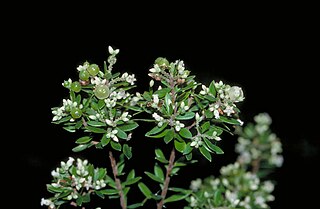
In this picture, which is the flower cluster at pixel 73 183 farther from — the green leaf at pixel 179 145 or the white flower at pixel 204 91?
the white flower at pixel 204 91

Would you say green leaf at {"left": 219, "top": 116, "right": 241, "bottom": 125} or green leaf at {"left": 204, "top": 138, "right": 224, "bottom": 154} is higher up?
green leaf at {"left": 219, "top": 116, "right": 241, "bottom": 125}

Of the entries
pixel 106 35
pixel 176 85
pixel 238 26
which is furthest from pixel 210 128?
pixel 238 26

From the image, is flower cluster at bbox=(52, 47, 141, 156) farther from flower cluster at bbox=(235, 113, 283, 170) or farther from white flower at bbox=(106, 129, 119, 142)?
flower cluster at bbox=(235, 113, 283, 170)

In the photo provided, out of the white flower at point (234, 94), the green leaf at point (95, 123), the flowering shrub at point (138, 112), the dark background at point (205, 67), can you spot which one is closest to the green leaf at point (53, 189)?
the flowering shrub at point (138, 112)

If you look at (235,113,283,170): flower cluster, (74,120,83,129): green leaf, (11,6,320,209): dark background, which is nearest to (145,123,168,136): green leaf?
(74,120,83,129): green leaf

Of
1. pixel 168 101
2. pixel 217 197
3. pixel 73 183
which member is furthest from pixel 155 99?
pixel 217 197
